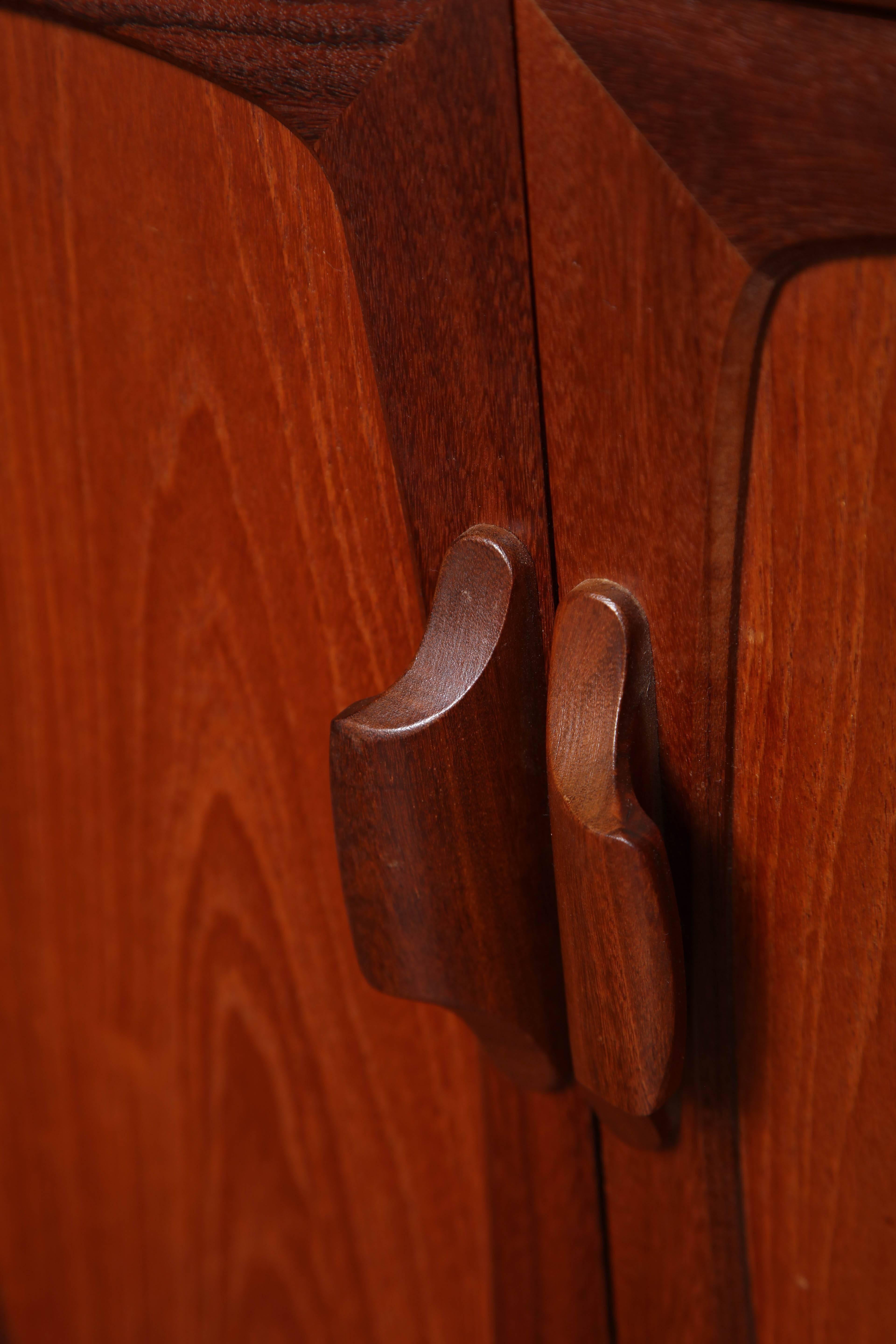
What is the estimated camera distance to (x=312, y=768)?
305mm

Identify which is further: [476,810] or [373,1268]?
[373,1268]

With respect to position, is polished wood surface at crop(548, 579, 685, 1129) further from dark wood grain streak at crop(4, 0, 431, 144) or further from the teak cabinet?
dark wood grain streak at crop(4, 0, 431, 144)

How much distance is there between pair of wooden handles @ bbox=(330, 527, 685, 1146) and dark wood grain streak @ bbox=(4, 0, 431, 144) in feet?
0.31

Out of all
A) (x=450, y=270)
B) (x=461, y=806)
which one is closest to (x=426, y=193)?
(x=450, y=270)

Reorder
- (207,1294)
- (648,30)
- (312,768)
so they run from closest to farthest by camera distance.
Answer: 1. (648,30)
2. (312,768)
3. (207,1294)

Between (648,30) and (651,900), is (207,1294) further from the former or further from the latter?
(648,30)

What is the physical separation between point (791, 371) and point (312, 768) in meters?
0.17

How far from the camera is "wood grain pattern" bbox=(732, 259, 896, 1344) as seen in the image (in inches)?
7.6

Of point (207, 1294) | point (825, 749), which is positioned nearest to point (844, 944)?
point (825, 749)

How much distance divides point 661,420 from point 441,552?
0.20 ft

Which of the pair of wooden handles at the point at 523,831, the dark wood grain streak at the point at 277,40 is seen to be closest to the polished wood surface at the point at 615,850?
the pair of wooden handles at the point at 523,831

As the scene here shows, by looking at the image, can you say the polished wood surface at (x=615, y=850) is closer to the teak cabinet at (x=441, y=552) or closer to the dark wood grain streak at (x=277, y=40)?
the teak cabinet at (x=441, y=552)

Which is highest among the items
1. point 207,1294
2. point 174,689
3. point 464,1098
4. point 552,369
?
point 552,369

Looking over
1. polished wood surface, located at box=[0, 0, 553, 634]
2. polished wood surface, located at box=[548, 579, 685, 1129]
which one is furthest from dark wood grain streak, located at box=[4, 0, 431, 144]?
polished wood surface, located at box=[548, 579, 685, 1129]
